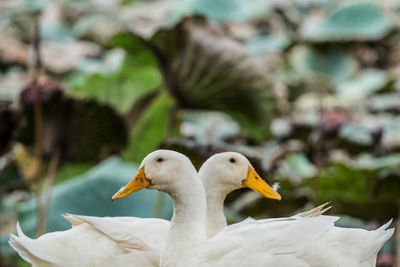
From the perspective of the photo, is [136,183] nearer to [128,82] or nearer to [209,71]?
[209,71]

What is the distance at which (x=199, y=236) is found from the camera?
2008mm

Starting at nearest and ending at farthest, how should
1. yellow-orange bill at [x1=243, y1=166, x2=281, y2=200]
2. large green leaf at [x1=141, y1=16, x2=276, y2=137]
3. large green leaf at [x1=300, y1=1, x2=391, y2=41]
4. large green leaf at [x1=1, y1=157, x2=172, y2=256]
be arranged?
yellow-orange bill at [x1=243, y1=166, x2=281, y2=200] < large green leaf at [x1=1, y1=157, x2=172, y2=256] < large green leaf at [x1=141, y1=16, x2=276, y2=137] < large green leaf at [x1=300, y1=1, x2=391, y2=41]

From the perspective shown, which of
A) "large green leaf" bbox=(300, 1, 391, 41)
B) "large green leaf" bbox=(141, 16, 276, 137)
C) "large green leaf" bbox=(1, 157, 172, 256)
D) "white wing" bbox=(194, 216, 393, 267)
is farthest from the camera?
"large green leaf" bbox=(300, 1, 391, 41)

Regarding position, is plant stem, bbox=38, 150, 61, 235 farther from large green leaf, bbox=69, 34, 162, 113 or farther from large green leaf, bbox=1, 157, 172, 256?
large green leaf, bbox=69, 34, 162, 113

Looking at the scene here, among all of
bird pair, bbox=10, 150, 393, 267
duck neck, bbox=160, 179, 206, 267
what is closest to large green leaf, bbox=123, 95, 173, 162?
bird pair, bbox=10, 150, 393, 267

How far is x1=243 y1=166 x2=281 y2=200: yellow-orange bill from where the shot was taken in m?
2.09

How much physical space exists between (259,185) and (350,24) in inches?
301

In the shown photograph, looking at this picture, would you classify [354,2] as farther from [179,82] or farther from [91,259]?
[91,259]

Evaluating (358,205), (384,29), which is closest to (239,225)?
(358,205)

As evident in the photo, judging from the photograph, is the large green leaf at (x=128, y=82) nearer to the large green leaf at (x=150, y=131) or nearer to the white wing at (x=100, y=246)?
the large green leaf at (x=150, y=131)

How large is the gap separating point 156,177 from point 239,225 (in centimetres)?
24

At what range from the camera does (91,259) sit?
2.13 meters

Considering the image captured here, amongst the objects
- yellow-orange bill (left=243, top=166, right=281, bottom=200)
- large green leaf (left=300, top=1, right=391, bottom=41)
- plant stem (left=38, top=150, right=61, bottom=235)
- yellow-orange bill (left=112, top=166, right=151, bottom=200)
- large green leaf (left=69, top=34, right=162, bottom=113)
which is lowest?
large green leaf (left=300, top=1, right=391, bottom=41)

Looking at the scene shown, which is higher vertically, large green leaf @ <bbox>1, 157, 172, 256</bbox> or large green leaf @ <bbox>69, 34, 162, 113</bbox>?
large green leaf @ <bbox>69, 34, 162, 113</bbox>
